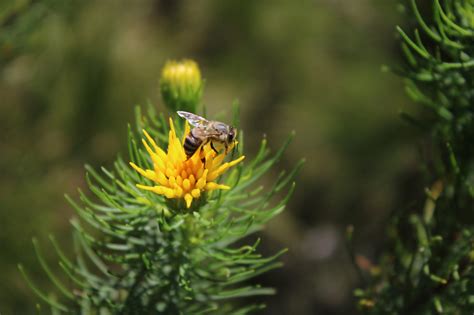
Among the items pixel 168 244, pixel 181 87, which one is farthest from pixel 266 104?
pixel 168 244

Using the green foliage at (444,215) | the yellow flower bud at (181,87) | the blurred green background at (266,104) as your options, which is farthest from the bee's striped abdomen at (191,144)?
the blurred green background at (266,104)

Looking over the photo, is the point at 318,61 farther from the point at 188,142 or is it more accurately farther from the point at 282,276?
the point at 188,142

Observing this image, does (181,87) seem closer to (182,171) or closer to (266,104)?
(182,171)

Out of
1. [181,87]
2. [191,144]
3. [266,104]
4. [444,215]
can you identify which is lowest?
[444,215]

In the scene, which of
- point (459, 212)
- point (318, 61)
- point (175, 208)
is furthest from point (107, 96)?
point (459, 212)

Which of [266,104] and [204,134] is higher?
[266,104]

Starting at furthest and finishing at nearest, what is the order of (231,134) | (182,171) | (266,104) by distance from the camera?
(266,104) < (231,134) < (182,171)
